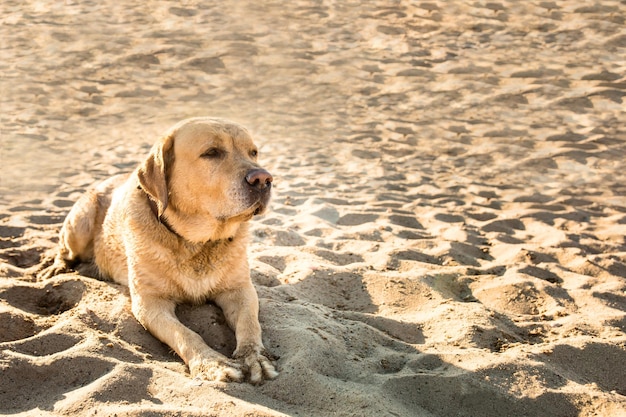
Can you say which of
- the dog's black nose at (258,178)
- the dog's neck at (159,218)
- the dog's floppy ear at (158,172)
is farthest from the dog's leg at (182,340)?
the dog's black nose at (258,178)

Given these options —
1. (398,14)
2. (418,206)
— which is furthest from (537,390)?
(398,14)

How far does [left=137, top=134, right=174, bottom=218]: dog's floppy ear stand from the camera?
4.48m

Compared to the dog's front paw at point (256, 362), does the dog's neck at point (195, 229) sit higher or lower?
higher

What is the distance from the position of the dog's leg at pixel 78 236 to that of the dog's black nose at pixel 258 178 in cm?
189

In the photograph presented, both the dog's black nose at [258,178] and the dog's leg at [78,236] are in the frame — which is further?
the dog's leg at [78,236]

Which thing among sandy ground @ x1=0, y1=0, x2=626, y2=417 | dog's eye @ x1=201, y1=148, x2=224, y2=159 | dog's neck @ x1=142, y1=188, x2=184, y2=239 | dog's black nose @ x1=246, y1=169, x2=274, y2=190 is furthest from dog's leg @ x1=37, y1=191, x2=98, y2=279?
dog's black nose @ x1=246, y1=169, x2=274, y2=190

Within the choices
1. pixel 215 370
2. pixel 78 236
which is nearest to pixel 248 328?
pixel 215 370

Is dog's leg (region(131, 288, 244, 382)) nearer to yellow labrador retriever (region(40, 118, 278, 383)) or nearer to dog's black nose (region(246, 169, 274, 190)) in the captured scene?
yellow labrador retriever (region(40, 118, 278, 383))

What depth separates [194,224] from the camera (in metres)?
4.49

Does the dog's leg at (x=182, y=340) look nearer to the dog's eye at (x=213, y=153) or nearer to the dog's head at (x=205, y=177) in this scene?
the dog's head at (x=205, y=177)

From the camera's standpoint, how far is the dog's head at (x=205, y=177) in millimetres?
4285

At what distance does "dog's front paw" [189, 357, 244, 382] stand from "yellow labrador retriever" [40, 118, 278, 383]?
0.28 m

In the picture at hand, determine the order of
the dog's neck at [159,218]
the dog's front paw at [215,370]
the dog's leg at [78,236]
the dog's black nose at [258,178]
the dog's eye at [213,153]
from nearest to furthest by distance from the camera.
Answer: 1. the dog's front paw at [215,370]
2. the dog's black nose at [258,178]
3. the dog's eye at [213,153]
4. the dog's neck at [159,218]
5. the dog's leg at [78,236]

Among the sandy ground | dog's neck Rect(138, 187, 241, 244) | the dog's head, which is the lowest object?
the sandy ground
